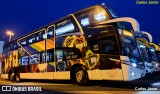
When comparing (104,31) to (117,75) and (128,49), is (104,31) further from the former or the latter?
(117,75)

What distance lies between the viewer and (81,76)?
28.7 ft

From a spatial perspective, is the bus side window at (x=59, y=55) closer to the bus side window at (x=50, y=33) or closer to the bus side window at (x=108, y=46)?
the bus side window at (x=50, y=33)

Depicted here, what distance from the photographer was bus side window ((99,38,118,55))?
24.9 ft

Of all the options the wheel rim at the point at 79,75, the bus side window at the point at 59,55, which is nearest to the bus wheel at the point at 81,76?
the wheel rim at the point at 79,75

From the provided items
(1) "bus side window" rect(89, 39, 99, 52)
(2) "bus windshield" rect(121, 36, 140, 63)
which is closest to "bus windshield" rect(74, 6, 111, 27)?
(1) "bus side window" rect(89, 39, 99, 52)

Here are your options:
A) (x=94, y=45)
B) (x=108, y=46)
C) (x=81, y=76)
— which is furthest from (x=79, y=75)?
(x=108, y=46)

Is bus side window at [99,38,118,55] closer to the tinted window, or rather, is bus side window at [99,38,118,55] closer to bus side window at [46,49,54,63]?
the tinted window

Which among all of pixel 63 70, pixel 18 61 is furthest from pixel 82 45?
pixel 18 61

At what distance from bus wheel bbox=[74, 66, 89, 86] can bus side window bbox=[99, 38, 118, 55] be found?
1109 millimetres

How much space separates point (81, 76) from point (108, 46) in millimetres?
1568

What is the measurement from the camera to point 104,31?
26.0 ft

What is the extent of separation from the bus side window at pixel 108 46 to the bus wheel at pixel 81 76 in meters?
1.11

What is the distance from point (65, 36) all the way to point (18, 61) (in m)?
3.53

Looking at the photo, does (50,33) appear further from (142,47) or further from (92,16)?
(142,47)
